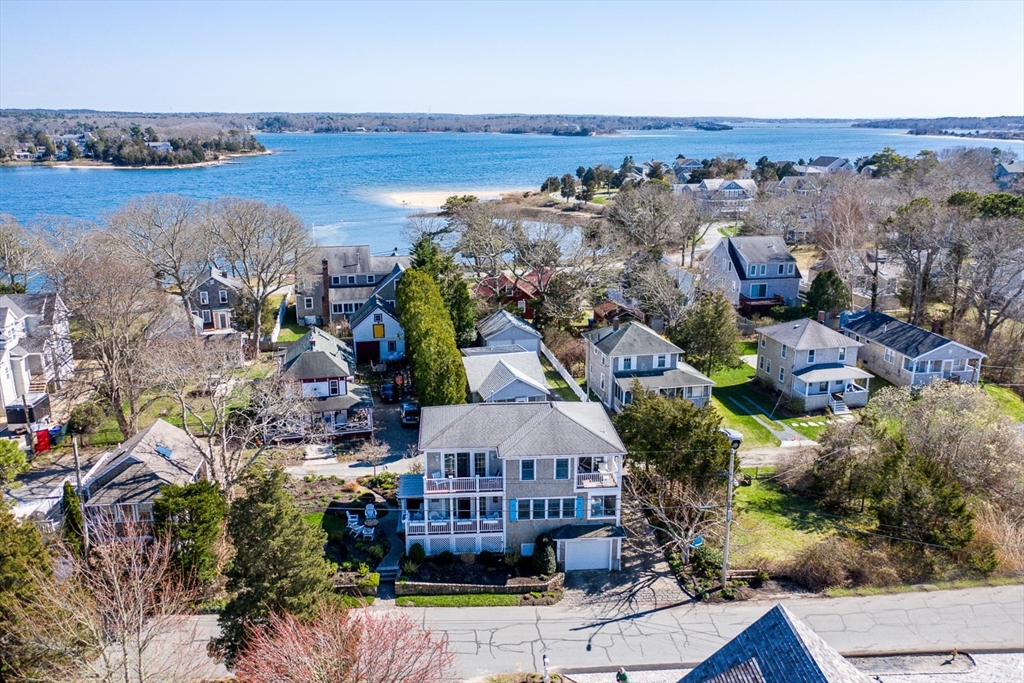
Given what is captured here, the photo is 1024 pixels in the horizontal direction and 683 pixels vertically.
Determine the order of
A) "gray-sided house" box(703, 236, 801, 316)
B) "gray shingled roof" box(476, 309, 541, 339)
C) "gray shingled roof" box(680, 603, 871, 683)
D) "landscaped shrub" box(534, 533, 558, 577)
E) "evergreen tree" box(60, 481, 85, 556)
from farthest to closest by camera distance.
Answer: "gray-sided house" box(703, 236, 801, 316) → "gray shingled roof" box(476, 309, 541, 339) → "landscaped shrub" box(534, 533, 558, 577) → "evergreen tree" box(60, 481, 85, 556) → "gray shingled roof" box(680, 603, 871, 683)

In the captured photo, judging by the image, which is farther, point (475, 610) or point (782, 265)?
point (782, 265)

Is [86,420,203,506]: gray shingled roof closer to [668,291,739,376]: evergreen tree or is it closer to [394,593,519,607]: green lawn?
[394,593,519,607]: green lawn

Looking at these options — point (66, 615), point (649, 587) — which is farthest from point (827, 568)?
point (66, 615)

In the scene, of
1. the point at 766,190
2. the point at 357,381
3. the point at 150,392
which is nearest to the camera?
the point at 150,392

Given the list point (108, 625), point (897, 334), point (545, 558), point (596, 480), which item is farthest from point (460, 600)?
point (897, 334)

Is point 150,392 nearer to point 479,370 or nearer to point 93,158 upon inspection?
point 479,370

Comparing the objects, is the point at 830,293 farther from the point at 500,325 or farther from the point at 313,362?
the point at 313,362

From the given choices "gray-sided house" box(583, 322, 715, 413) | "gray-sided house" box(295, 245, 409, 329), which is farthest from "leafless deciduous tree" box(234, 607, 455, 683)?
"gray-sided house" box(295, 245, 409, 329)

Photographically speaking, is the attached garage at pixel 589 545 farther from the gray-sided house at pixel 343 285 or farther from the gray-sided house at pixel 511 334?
the gray-sided house at pixel 343 285
